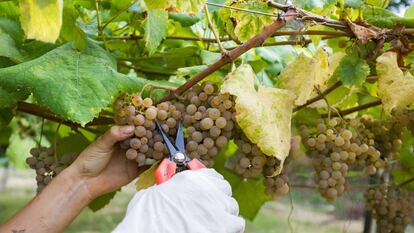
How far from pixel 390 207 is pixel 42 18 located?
3.77 feet

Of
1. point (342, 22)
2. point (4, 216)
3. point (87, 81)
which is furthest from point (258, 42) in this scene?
point (4, 216)

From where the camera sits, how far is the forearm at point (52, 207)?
133 centimetres

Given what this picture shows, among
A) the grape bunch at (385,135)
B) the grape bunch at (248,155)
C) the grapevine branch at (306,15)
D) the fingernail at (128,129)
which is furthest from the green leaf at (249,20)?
the grape bunch at (385,135)

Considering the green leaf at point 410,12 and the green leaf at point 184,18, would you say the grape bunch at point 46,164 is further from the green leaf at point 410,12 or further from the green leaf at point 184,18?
the green leaf at point 410,12

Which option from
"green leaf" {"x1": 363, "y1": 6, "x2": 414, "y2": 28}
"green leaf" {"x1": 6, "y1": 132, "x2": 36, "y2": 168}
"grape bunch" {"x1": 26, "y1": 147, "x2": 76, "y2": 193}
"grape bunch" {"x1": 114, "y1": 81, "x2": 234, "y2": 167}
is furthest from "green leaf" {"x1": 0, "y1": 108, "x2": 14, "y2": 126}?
"green leaf" {"x1": 6, "y1": 132, "x2": 36, "y2": 168}


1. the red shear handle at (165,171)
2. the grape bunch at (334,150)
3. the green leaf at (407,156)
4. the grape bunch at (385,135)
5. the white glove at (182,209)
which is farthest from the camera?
the green leaf at (407,156)

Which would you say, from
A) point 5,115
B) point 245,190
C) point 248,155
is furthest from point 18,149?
point 248,155

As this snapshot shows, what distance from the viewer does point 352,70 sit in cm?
130

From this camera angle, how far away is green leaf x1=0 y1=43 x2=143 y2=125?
3.67ft

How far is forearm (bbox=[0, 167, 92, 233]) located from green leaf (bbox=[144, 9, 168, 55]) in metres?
0.33

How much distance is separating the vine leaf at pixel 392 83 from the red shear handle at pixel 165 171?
468 millimetres

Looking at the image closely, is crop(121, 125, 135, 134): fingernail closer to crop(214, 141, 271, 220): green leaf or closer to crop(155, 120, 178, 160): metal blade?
crop(155, 120, 178, 160): metal blade

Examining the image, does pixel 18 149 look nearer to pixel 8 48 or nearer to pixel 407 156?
pixel 8 48

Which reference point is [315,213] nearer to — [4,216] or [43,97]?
[4,216]
